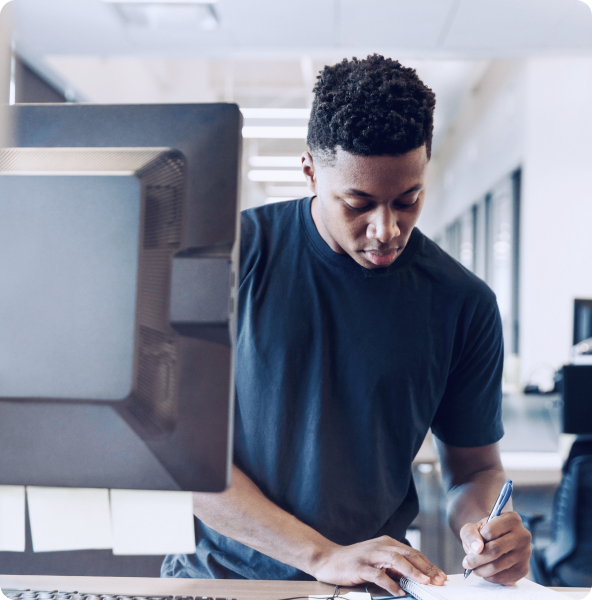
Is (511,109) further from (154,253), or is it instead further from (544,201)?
(154,253)

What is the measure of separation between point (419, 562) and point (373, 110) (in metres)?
0.57

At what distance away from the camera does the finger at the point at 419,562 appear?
0.72 metres

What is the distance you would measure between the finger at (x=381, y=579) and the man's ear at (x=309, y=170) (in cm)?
54

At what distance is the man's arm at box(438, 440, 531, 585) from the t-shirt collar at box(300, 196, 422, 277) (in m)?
0.33

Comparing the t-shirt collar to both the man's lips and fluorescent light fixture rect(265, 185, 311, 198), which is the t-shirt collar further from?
fluorescent light fixture rect(265, 185, 311, 198)

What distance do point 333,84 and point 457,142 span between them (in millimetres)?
6486

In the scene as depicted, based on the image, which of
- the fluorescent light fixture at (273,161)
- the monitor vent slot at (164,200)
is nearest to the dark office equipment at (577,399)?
the monitor vent slot at (164,200)

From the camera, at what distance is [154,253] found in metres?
0.54

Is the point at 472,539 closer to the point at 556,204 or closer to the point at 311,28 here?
the point at 311,28

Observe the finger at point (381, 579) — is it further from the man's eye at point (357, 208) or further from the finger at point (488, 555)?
the man's eye at point (357, 208)

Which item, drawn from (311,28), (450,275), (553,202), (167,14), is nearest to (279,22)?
(311,28)

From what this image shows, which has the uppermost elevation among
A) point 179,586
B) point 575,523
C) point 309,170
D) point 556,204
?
point 556,204

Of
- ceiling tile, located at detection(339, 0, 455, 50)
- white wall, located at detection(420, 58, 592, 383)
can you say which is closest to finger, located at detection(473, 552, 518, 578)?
ceiling tile, located at detection(339, 0, 455, 50)

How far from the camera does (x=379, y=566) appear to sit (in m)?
0.73
